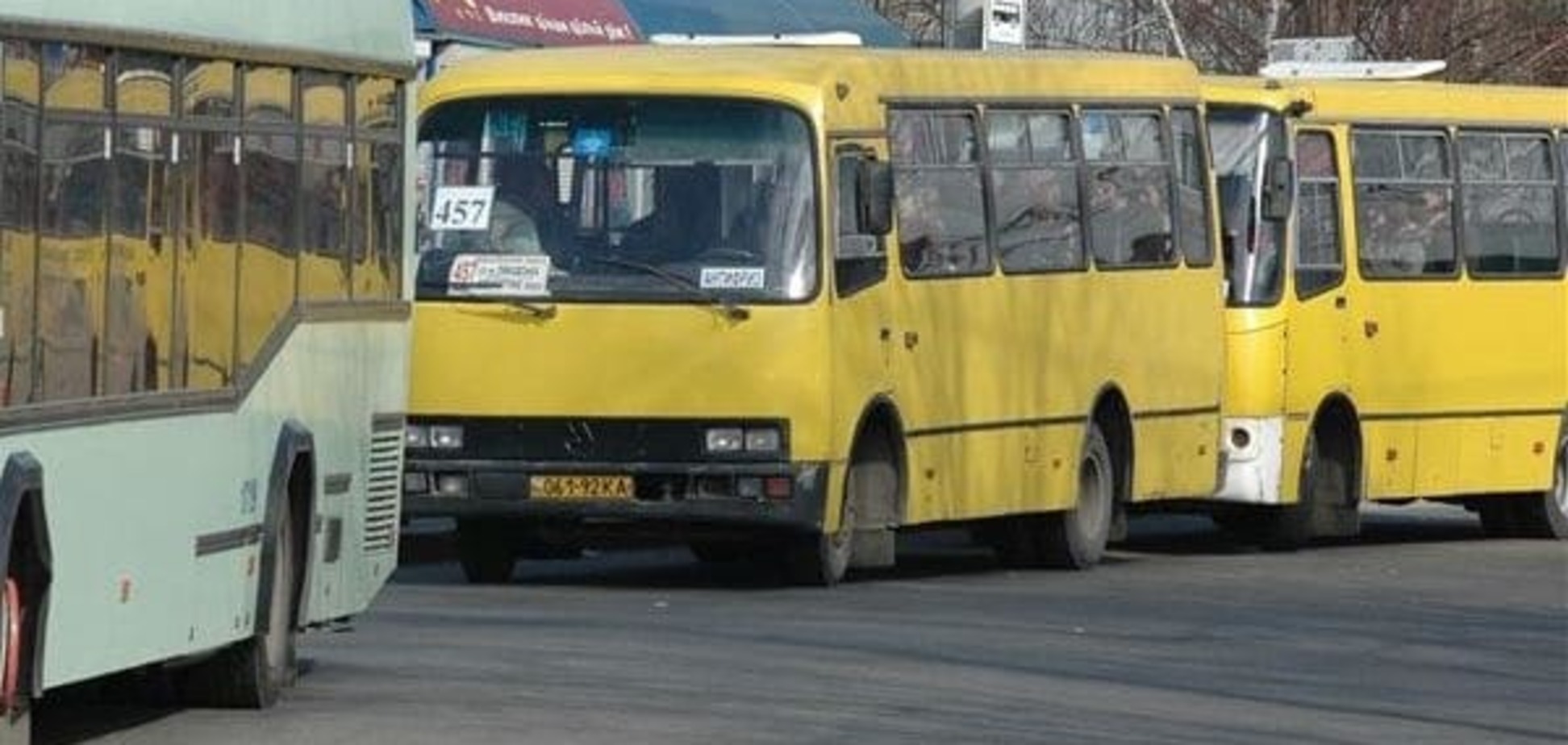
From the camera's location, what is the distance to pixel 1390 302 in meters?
29.9

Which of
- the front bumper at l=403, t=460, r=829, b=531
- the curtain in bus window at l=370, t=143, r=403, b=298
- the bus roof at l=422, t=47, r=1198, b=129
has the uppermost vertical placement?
the bus roof at l=422, t=47, r=1198, b=129

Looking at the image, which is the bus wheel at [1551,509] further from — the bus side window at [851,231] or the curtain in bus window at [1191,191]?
the bus side window at [851,231]

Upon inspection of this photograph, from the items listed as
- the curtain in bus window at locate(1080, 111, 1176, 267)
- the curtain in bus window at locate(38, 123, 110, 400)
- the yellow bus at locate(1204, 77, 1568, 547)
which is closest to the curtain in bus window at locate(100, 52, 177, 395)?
the curtain in bus window at locate(38, 123, 110, 400)

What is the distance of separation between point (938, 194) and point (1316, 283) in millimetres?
5076

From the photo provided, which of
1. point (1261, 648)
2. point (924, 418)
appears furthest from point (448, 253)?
point (1261, 648)

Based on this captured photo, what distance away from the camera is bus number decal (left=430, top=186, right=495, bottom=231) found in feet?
75.6

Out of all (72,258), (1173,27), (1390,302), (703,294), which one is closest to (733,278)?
(703,294)

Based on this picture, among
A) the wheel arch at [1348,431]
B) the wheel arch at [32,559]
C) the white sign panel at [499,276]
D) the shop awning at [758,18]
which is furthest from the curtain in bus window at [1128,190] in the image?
the wheel arch at [32,559]

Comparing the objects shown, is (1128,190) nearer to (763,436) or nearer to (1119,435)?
(1119,435)

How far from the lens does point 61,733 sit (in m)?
14.8

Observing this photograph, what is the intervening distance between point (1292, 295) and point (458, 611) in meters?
9.34

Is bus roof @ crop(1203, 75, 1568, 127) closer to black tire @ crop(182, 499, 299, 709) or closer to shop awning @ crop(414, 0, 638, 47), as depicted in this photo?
shop awning @ crop(414, 0, 638, 47)

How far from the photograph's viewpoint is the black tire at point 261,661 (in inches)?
615

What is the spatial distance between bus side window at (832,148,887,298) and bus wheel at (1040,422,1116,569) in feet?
10.4
